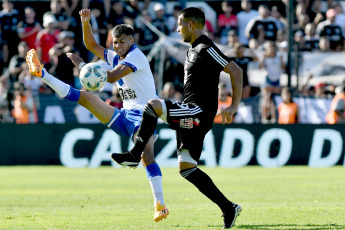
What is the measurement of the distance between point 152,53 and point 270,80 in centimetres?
334

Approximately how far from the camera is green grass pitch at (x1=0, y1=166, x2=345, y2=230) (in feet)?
26.5

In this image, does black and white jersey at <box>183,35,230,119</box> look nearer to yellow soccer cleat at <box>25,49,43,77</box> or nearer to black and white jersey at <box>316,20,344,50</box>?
yellow soccer cleat at <box>25,49,43,77</box>

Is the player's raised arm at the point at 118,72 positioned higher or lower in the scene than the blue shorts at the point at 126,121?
higher

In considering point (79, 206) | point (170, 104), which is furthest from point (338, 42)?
point (170, 104)

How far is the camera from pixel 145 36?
1941 centimetres

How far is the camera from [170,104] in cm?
737

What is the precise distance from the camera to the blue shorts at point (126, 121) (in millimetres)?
8484

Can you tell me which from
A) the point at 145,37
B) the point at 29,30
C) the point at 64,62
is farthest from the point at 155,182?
the point at 29,30

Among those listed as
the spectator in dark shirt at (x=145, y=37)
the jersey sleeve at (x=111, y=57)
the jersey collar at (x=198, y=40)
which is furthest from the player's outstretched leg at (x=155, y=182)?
the spectator in dark shirt at (x=145, y=37)

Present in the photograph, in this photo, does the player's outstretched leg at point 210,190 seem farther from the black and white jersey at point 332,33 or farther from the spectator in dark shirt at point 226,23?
the black and white jersey at point 332,33

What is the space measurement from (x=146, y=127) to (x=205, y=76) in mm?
854

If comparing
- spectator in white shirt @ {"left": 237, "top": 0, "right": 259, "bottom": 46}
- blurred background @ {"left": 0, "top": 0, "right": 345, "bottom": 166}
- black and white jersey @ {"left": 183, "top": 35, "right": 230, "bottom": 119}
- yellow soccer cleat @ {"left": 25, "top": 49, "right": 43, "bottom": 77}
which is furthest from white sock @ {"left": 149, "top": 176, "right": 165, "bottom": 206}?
spectator in white shirt @ {"left": 237, "top": 0, "right": 259, "bottom": 46}

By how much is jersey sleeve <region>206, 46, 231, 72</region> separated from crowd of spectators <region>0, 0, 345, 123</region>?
990cm

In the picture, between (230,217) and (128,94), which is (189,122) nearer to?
(230,217)
